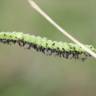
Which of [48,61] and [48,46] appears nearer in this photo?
[48,46]

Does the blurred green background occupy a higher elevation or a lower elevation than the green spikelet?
higher

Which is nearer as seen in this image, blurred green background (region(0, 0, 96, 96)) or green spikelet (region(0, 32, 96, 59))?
green spikelet (region(0, 32, 96, 59))

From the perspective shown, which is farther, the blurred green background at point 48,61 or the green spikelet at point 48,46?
the blurred green background at point 48,61

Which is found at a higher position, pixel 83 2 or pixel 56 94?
pixel 83 2

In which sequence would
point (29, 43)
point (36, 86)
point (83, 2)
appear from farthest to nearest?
point (83, 2) → point (36, 86) → point (29, 43)

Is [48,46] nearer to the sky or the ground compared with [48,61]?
nearer to the ground

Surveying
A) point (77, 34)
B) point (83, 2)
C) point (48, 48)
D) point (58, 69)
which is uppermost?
point (83, 2)

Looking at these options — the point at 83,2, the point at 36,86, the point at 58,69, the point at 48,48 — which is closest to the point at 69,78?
the point at 58,69

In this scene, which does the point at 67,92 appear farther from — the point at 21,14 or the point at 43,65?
the point at 21,14
